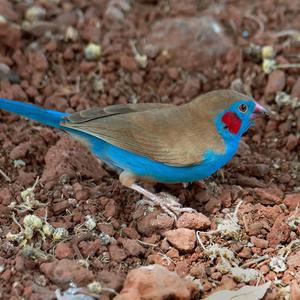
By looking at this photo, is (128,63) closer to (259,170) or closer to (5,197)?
(259,170)

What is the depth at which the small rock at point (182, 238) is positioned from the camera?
148 inches

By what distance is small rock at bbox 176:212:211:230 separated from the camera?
3.91 m

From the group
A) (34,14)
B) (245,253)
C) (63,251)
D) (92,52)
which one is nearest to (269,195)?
(245,253)

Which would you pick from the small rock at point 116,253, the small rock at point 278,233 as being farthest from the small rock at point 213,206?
the small rock at point 116,253

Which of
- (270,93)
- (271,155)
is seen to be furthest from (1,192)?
(270,93)

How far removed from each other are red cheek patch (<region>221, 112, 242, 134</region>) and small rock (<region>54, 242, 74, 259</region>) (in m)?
1.37

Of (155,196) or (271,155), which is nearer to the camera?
(155,196)

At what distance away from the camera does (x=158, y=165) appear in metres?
4.14

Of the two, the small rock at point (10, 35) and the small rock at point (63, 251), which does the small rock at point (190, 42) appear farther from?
the small rock at point (63, 251)

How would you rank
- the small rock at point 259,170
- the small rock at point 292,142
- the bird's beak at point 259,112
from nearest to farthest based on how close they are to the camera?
the bird's beak at point 259,112 < the small rock at point 259,170 < the small rock at point 292,142

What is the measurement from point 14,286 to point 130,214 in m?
1.06

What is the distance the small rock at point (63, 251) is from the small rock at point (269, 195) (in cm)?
138

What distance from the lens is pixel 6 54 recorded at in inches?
209

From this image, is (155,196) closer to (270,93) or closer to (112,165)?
(112,165)
